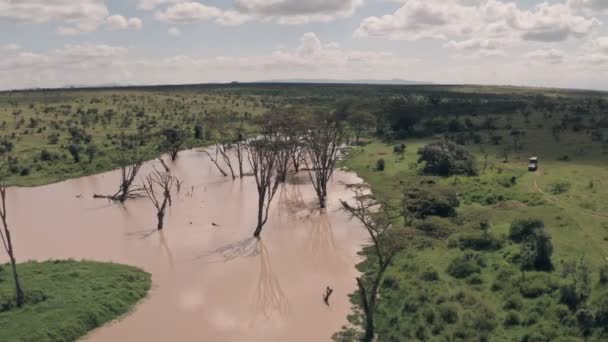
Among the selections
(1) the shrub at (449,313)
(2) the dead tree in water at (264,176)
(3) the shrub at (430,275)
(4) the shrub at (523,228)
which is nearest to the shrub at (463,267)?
(3) the shrub at (430,275)

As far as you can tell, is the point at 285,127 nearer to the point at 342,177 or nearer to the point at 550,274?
the point at 342,177

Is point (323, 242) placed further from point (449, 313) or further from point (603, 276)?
point (603, 276)

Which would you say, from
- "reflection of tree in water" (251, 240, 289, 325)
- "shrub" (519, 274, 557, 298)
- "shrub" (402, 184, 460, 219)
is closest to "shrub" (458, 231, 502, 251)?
"shrub" (402, 184, 460, 219)

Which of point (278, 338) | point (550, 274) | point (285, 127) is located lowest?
point (278, 338)

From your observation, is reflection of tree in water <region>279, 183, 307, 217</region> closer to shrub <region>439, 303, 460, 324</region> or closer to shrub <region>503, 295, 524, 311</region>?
shrub <region>439, 303, 460, 324</region>

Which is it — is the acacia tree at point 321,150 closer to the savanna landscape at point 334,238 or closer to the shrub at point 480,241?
the savanna landscape at point 334,238

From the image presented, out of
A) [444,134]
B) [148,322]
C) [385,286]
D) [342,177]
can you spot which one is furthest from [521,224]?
[444,134]

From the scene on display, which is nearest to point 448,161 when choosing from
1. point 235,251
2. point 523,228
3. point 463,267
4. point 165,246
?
point 523,228
